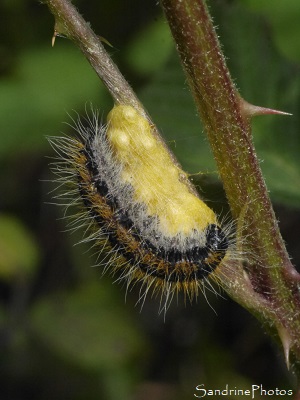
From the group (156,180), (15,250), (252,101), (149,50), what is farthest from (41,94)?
(156,180)

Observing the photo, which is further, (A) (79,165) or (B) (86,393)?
(B) (86,393)

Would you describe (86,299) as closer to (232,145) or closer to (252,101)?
(252,101)

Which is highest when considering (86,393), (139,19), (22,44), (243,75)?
(139,19)

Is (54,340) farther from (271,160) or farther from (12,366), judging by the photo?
(271,160)

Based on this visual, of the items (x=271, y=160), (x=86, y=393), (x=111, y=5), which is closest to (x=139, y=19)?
(x=111, y=5)

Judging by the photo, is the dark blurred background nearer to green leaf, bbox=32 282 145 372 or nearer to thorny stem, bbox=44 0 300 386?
green leaf, bbox=32 282 145 372

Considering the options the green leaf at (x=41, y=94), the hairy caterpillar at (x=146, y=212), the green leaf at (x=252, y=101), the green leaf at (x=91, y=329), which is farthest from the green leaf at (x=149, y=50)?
the hairy caterpillar at (x=146, y=212)
